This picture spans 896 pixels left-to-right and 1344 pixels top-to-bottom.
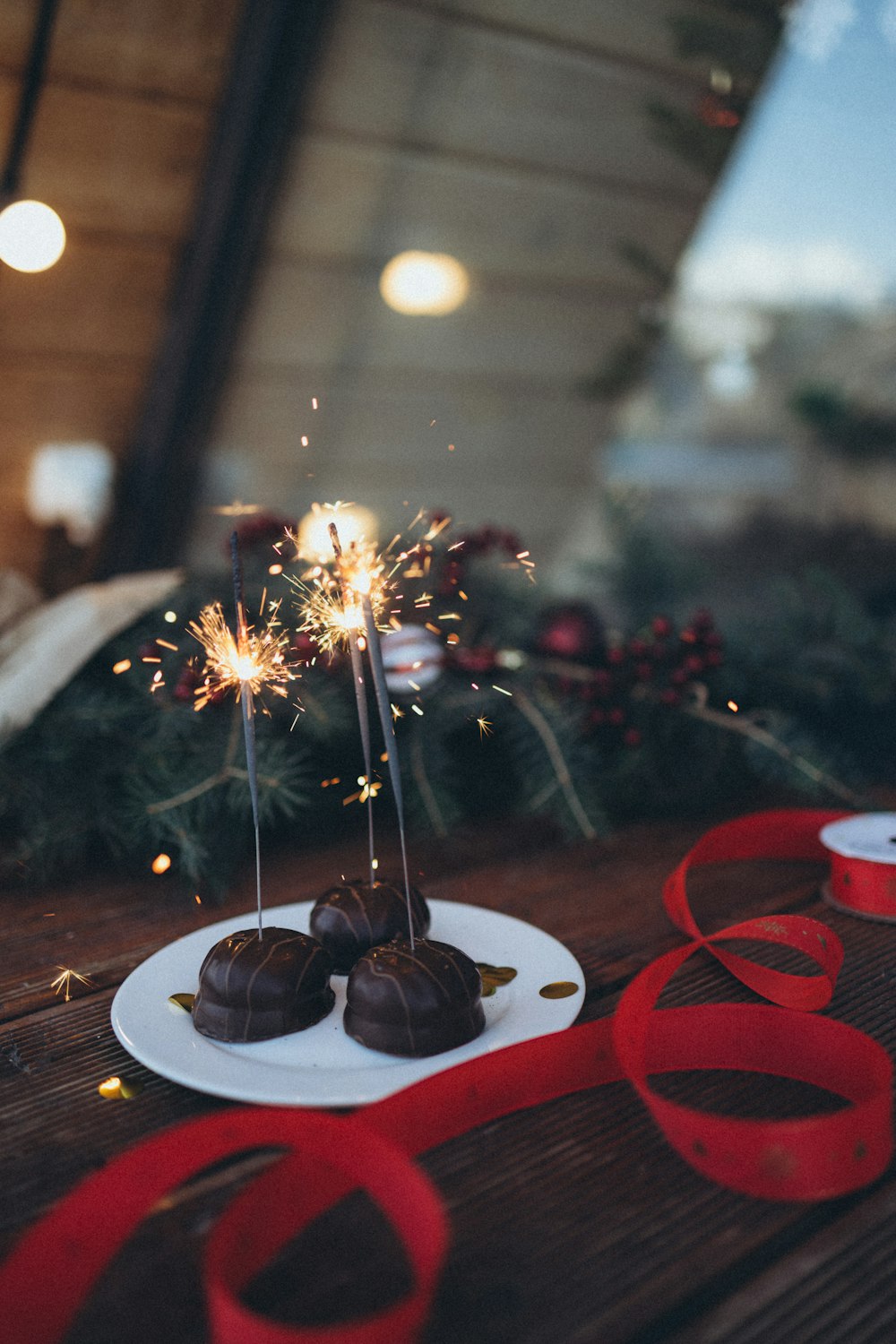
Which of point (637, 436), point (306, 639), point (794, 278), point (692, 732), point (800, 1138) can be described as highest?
point (794, 278)

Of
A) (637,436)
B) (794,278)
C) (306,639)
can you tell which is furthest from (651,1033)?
(637,436)

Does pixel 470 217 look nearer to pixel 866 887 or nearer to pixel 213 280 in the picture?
pixel 213 280

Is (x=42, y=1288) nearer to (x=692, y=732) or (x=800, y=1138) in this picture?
(x=800, y=1138)

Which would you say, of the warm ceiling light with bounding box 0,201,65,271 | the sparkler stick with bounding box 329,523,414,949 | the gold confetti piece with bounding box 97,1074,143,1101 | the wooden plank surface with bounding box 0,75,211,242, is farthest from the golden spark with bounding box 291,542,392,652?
the wooden plank surface with bounding box 0,75,211,242

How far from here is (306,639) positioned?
2.96 feet

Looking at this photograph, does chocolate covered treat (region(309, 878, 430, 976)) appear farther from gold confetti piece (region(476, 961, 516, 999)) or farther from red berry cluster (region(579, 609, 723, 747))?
red berry cluster (region(579, 609, 723, 747))

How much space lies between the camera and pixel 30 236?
1313mm

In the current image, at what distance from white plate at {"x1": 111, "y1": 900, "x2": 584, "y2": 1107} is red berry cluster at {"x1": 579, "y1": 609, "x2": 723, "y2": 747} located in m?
0.41

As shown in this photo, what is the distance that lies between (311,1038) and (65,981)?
0.23 m

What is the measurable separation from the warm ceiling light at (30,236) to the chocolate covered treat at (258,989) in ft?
3.46

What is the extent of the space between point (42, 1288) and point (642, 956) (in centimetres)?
44

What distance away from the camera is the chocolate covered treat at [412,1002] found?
543mm

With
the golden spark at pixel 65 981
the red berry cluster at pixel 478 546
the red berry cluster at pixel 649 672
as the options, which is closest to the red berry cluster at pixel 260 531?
the red berry cluster at pixel 478 546

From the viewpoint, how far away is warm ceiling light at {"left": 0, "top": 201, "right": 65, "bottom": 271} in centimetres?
130
